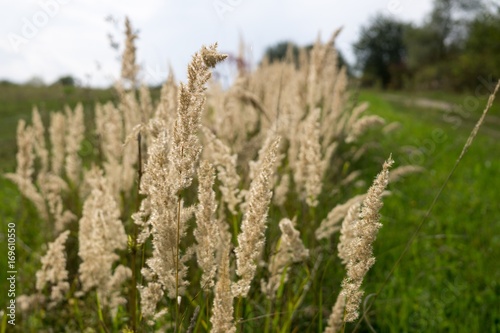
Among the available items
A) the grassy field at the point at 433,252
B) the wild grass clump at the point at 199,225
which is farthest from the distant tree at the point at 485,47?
the wild grass clump at the point at 199,225

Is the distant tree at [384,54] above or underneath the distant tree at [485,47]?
above

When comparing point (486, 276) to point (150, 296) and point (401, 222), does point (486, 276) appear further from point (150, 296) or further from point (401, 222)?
point (150, 296)

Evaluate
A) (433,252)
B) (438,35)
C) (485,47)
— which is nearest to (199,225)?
(433,252)

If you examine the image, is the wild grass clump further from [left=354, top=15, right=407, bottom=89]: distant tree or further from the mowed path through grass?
[left=354, top=15, right=407, bottom=89]: distant tree

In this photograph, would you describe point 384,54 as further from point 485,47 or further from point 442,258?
point 442,258

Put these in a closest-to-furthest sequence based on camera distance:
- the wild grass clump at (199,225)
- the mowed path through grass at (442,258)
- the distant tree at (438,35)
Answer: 1. the wild grass clump at (199,225)
2. the mowed path through grass at (442,258)
3. the distant tree at (438,35)

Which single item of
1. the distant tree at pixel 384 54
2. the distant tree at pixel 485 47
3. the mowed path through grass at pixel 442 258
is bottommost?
the mowed path through grass at pixel 442 258

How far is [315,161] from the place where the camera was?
1679mm

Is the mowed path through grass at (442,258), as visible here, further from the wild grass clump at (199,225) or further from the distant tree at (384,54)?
the distant tree at (384,54)

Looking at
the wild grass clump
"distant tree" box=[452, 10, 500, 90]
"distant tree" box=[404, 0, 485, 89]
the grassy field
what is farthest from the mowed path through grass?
"distant tree" box=[404, 0, 485, 89]

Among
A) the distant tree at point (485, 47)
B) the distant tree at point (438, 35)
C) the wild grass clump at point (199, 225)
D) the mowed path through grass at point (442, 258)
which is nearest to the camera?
the wild grass clump at point (199, 225)

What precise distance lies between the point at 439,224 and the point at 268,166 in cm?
351

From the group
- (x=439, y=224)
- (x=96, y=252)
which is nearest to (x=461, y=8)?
(x=439, y=224)

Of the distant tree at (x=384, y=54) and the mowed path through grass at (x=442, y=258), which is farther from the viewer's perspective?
the distant tree at (x=384, y=54)
